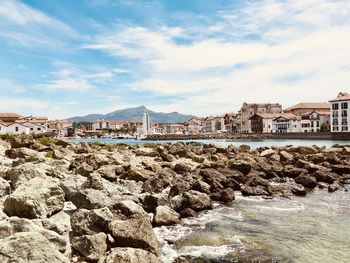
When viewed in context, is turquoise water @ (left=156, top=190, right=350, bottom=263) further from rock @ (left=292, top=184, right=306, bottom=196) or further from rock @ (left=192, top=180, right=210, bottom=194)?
rock @ (left=292, top=184, right=306, bottom=196)

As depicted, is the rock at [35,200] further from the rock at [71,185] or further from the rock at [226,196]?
the rock at [226,196]

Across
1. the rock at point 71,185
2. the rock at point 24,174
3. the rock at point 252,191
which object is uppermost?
the rock at point 24,174

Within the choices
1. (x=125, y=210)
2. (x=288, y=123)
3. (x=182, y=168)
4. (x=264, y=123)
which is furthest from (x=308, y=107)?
(x=125, y=210)

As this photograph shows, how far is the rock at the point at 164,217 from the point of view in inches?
578

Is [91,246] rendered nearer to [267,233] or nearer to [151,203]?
[151,203]

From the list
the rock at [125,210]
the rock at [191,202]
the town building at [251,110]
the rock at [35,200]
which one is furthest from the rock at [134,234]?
the town building at [251,110]

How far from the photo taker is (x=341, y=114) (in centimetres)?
11725

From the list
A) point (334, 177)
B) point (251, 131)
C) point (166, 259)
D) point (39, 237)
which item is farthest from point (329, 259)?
point (251, 131)

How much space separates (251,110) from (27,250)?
170093mm

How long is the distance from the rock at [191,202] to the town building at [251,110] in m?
155

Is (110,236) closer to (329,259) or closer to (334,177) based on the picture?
(329,259)

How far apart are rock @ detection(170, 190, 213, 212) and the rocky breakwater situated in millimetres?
41

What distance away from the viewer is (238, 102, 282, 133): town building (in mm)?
172500

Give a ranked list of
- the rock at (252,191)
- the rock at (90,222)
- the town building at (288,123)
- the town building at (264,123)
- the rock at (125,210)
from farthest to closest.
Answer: the town building at (264,123)
the town building at (288,123)
the rock at (252,191)
the rock at (125,210)
the rock at (90,222)
